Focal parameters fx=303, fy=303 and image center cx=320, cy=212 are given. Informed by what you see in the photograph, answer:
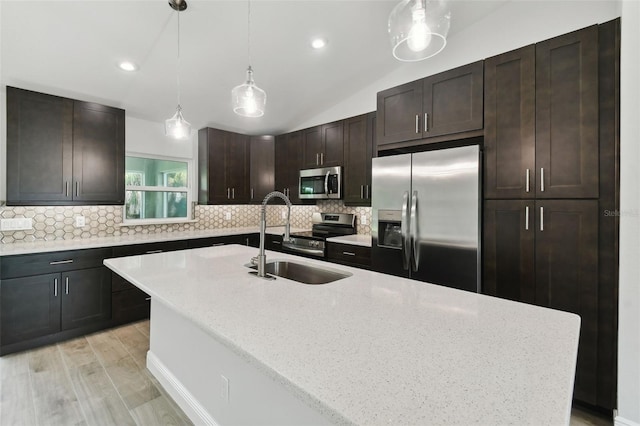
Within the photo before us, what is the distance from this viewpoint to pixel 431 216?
2.48 meters

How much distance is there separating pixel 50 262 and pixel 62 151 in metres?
1.09

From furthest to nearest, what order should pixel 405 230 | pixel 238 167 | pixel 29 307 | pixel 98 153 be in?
pixel 238 167 < pixel 98 153 < pixel 29 307 < pixel 405 230

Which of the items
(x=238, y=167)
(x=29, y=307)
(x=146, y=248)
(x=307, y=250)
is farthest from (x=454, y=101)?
(x=29, y=307)

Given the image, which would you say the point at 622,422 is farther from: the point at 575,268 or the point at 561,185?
the point at 561,185

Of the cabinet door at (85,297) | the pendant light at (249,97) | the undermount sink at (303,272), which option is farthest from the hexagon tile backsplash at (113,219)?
the pendant light at (249,97)

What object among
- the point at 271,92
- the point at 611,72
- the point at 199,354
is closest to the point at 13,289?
the point at 199,354

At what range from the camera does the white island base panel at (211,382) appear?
120cm

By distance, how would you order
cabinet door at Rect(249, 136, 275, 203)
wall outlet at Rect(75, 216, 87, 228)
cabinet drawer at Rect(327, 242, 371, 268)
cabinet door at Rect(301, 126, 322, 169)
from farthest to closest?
cabinet door at Rect(249, 136, 275, 203), cabinet door at Rect(301, 126, 322, 169), wall outlet at Rect(75, 216, 87, 228), cabinet drawer at Rect(327, 242, 371, 268)

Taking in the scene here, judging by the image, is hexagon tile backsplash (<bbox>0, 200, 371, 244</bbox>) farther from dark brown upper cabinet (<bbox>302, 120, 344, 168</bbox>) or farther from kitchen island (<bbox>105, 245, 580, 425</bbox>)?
kitchen island (<bbox>105, 245, 580, 425</bbox>)

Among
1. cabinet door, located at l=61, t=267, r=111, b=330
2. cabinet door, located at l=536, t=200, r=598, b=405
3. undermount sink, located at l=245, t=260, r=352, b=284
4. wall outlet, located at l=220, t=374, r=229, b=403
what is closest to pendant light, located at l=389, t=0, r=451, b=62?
undermount sink, located at l=245, t=260, r=352, b=284

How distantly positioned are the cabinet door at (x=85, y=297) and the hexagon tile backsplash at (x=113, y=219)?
647 mm

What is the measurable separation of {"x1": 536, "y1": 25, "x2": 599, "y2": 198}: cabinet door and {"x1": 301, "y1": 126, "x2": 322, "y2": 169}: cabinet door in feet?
8.23

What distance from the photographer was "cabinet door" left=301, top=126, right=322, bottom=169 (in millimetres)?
4091

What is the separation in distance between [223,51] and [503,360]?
301cm
